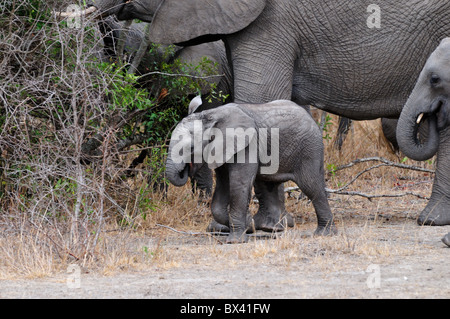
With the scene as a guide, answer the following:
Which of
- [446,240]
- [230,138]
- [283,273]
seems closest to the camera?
[283,273]

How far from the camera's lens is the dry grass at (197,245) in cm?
631

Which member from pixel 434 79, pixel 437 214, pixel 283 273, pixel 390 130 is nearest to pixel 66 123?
pixel 283 273

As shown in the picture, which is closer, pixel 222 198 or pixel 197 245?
pixel 197 245

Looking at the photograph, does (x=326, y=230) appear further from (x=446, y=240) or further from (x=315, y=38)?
(x=315, y=38)

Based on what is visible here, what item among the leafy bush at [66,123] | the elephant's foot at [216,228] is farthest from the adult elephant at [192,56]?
the elephant's foot at [216,228]

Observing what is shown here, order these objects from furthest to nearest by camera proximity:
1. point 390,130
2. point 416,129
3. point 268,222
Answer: point 390,130
point 416,129
point 268,222

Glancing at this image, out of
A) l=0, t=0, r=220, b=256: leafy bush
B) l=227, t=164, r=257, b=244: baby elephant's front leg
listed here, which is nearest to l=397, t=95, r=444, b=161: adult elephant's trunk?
l=227, t=164, r=257, b=244: baby elephant's front leg

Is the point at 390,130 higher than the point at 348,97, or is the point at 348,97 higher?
the point at 348,97

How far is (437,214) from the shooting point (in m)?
8.30

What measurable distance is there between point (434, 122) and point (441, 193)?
0.69m

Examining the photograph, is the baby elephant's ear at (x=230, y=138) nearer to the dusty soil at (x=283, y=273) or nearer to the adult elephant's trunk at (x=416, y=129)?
the dusty soil at (x=283, y=273)

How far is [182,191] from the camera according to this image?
958 cm

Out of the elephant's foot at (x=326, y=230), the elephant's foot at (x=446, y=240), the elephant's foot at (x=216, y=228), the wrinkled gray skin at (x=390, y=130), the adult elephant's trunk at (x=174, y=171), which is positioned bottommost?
the wrinkled gray skin at (x=390, y=130)

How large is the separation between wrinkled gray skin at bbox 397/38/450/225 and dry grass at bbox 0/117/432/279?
0.41 m
